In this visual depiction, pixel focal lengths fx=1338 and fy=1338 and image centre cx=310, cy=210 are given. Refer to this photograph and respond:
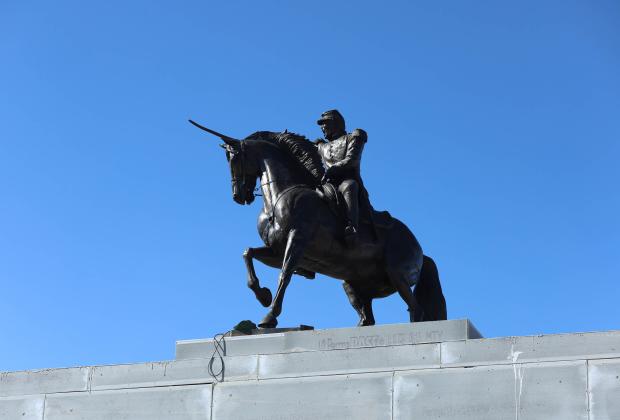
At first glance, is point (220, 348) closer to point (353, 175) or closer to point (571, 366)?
point (353, 175)

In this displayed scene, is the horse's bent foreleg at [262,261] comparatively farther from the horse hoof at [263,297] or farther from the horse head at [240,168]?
the horse head at [240,168]

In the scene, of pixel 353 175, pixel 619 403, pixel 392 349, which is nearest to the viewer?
pixel 619 403

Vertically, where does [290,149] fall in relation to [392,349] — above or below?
above

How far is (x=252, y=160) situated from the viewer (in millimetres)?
18953

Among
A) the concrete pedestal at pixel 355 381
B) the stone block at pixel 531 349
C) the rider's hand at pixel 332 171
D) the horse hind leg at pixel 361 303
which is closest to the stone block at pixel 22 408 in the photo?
the concrete pedestal at pixel 355 381

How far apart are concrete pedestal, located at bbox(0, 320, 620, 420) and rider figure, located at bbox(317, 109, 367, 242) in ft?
6.34

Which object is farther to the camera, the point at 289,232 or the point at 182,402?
the point at 289,232

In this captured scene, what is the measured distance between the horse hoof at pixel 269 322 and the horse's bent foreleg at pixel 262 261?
0.36 m

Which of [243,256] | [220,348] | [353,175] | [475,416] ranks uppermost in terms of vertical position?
[353,175]

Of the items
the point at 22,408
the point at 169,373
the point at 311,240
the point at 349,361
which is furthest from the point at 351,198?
the point at 22,408

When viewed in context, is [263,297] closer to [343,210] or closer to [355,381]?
[343,210]

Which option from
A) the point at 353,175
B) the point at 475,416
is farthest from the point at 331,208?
the point at 475,416

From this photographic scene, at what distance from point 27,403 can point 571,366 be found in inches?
284

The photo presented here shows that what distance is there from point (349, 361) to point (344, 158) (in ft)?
11.3
